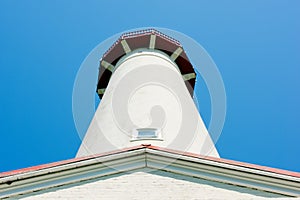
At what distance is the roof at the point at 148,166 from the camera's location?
6.97 meters

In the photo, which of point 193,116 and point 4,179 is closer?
point 4,179

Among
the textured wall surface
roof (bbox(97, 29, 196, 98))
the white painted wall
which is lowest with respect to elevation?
the textured wall surface

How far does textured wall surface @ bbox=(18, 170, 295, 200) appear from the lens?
691 cm

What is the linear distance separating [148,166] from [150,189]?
0.50m

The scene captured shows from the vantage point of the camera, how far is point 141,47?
18.1 m

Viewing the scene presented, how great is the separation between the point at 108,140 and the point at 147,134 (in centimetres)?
116

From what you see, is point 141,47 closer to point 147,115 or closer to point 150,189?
point 147,115

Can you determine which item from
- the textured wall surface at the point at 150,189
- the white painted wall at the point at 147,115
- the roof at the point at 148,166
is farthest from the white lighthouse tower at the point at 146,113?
the textured wall surface at the point at 150,189

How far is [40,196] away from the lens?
699 centimetres

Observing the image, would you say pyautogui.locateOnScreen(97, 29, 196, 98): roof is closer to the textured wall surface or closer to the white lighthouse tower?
the white lighthouse tower

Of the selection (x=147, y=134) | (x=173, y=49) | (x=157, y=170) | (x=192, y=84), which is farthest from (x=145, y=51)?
(x=157, y=170)

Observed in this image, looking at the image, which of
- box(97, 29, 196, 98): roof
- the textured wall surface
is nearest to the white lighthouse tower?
box(97, 29, 196, 98): roof

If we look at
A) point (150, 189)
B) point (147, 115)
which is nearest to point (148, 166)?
point (150, 189)

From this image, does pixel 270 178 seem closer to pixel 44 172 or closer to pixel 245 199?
pixel 245 199
